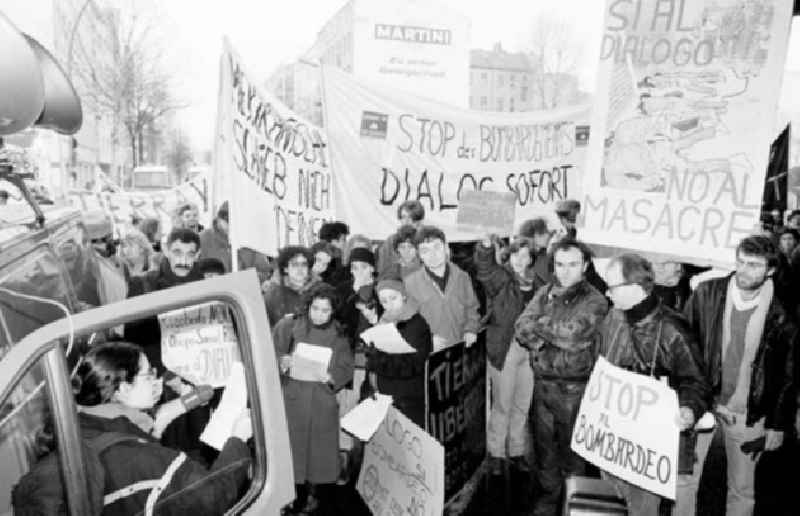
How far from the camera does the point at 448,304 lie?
195 inches

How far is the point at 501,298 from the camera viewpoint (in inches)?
210

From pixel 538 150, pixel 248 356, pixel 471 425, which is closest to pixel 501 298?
pixel 471 425

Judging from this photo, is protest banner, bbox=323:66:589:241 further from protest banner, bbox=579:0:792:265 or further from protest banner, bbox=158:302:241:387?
protest banner, bbox=158:302:241:387

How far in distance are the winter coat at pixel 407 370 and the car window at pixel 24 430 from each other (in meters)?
2.60

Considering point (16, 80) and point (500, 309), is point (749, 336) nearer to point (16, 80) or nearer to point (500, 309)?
point (500, 309)

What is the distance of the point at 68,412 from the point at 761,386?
11.2 feet

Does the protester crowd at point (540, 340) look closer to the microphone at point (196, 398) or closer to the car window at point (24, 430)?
the microphone at point (196, 398)

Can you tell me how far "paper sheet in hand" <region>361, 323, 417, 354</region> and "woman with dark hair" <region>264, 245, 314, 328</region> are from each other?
987 mm

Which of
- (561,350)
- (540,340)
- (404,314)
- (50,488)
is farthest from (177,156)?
(50,488)

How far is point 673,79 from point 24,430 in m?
3.57

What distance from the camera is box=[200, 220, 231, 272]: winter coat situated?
7.80 m

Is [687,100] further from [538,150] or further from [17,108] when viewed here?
[538,150]

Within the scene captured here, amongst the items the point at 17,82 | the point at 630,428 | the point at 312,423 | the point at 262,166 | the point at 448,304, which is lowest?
the point at 312,423

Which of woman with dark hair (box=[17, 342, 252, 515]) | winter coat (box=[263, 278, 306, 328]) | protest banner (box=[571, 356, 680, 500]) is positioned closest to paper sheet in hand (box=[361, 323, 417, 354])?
winter coat (box=[263, 278, 306, 328])
